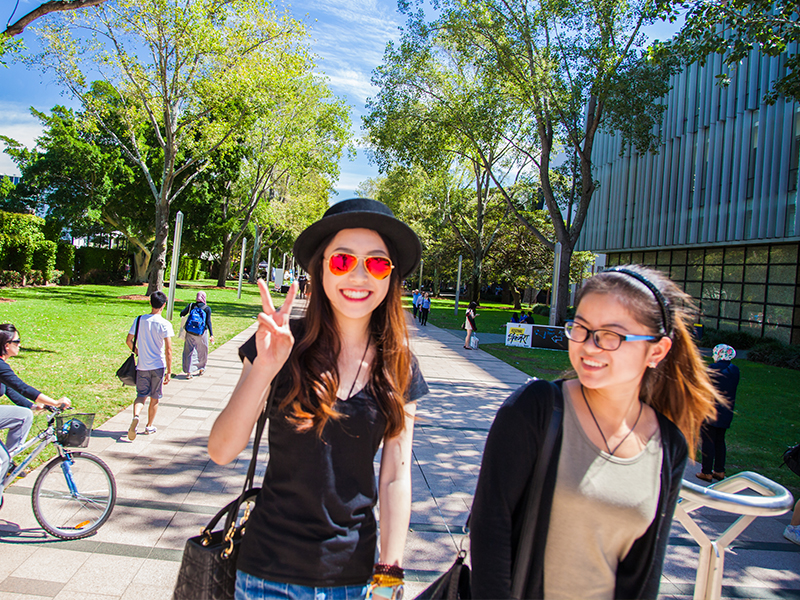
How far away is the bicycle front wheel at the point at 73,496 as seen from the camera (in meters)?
3.92

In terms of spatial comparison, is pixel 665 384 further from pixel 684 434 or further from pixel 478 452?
pixel 478 452

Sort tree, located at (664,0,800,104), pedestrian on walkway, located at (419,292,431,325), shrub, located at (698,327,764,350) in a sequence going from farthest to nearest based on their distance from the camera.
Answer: pedestrian on walkway, located at (419,292,431,325) → shrub, located at (698,327,764,350) → tree, located at (664,0,800,104)

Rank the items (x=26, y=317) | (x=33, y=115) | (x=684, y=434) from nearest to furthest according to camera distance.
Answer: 1. (x=684, y=434)
2. (x=26, y=317)
3. (x=33, y=115)

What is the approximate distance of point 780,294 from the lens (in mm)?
22516

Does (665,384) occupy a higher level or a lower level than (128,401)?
higher

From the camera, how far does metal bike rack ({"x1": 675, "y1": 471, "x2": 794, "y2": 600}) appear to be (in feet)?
5.91

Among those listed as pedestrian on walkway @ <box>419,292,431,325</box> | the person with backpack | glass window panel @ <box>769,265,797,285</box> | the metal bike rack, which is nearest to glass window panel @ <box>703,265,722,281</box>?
glass window panel @ <box>769,265,797,285</box>

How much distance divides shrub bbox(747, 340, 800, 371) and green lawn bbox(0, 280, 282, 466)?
700 inches

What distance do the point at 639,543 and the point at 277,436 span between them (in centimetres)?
110

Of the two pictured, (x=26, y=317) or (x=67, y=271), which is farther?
(x=67, y=271)

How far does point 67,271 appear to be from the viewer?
30.2 metres

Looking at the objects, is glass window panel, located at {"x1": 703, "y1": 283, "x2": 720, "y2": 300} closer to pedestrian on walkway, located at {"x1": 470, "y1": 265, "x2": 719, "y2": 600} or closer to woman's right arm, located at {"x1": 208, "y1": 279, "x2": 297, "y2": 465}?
pedestrian on walkway, located at {"x1": 470, "y1": 265, "x2": 719, "y2": 600}

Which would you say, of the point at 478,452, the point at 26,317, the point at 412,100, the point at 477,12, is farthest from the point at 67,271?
the point at 478,452

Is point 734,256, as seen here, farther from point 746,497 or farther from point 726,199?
point 746,497
